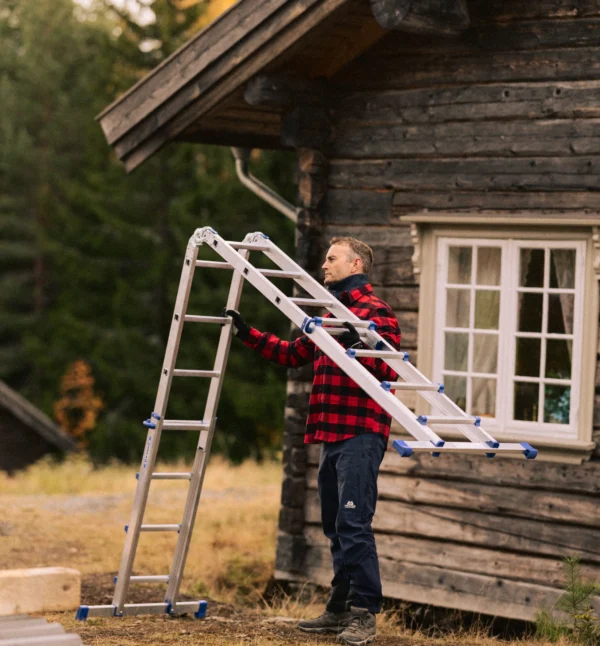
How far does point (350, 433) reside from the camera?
5.86m

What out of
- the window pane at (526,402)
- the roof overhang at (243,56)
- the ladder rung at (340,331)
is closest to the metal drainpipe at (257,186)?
the roof overhang at (243,56)

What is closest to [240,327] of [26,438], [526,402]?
[526,402]

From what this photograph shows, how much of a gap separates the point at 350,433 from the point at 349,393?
8.0 inches

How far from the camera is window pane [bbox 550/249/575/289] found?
295 inches

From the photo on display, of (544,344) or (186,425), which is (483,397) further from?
(186,425)

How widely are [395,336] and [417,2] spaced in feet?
8.11

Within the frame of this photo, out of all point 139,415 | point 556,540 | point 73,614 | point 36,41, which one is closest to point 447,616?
point 556,540

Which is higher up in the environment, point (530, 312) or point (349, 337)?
point (530, 312)

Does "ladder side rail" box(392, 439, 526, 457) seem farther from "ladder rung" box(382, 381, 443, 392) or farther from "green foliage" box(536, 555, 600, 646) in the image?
"green foliage" box(536, 555, 600, 646)

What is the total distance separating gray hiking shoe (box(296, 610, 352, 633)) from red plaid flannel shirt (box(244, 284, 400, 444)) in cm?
102

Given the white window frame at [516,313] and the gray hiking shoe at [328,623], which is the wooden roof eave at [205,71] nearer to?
the white window frame at [516,313]

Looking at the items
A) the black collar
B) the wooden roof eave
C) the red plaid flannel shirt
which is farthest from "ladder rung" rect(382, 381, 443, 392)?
the wooden roof eave

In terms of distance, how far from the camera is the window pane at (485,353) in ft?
25.7

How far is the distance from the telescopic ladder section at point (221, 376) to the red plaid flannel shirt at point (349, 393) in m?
0.12
